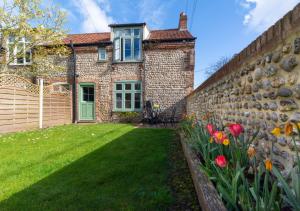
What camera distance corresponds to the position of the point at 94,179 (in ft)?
9.79

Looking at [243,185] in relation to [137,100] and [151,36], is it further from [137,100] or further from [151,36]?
[151,36]

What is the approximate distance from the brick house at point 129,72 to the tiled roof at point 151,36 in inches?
2.2

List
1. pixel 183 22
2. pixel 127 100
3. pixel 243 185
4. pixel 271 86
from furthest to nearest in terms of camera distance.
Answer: pixel 183 22, pixel 127 100, pixel 271 86, pixel 243 185

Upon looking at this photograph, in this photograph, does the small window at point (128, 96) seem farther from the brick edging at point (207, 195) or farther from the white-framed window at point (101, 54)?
the brick edging at point (207, 195)

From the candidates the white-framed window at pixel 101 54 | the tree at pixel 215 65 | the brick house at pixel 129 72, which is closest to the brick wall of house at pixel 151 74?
the brick house at pixel 129 72

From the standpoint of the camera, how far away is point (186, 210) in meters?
2.16

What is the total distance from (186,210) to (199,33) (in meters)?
11.3

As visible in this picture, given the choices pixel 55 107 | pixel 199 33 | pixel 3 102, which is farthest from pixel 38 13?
pixel 199 33

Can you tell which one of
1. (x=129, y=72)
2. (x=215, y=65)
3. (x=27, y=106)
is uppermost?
(x=215, y=65)

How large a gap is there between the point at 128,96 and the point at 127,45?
294 cm

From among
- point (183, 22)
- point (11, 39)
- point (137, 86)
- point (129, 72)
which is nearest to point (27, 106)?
point (11, 39)

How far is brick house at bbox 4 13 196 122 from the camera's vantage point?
11688mm

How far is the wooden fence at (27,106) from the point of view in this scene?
7.41m

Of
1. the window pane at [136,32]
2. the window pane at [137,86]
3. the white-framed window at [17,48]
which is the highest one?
the window pane at [136,32]
